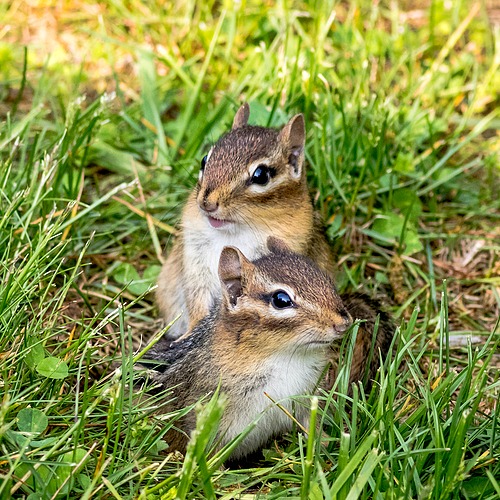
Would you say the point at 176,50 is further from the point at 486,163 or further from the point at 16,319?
the point at 16,319

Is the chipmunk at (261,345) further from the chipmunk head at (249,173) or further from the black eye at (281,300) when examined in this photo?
the chipmunk head at (249,173)

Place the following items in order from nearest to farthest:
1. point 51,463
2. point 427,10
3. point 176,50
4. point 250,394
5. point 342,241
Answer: point 51,463
point 250,394
point 342,241
point 176,50
point 427,10

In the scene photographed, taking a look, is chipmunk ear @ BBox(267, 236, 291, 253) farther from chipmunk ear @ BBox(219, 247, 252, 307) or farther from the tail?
the tail

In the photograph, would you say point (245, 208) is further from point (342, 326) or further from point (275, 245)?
point (342, 326)

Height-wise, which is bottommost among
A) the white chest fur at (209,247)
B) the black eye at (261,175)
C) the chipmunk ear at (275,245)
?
the white chest fur at (209,247)

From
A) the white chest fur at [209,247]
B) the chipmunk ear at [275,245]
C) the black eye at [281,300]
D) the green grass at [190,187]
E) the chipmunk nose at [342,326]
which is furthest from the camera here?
the white chest fur at [209,247]

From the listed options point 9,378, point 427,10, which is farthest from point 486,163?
point 9,378

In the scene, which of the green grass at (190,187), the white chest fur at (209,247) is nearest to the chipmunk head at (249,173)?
the white chest fur at (209,247)
